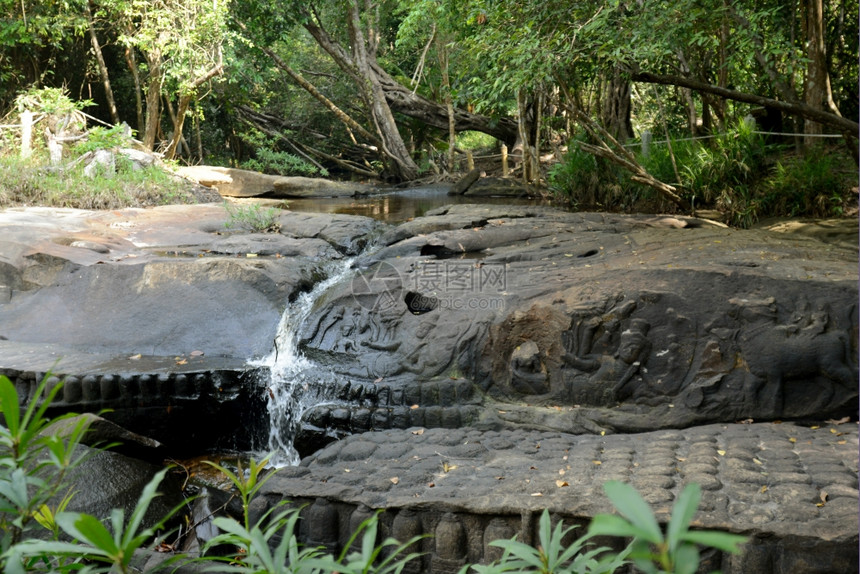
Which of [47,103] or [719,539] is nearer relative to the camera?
[719,539]

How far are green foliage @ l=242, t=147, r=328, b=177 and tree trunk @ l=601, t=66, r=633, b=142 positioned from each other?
9.50 m

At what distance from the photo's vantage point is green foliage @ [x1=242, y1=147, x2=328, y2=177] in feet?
62.3

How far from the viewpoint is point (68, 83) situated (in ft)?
57.2

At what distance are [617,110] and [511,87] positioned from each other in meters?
5.40

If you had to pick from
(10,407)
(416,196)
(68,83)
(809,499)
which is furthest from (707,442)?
(68,83)

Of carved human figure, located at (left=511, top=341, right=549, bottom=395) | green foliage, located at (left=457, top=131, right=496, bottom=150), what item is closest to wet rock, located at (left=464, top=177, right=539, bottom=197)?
carved human figure, located at (left=511, top=341, right=549, bottom=395)

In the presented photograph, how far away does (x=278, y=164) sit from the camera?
19375mm

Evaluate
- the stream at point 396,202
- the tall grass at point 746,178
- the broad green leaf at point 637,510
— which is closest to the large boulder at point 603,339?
the tall grass at point 746,178

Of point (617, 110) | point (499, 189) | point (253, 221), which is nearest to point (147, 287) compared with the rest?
point (253, 221)

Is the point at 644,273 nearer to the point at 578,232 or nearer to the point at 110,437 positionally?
the point at 578,232

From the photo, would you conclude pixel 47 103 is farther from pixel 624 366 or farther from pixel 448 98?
pixel 624 366

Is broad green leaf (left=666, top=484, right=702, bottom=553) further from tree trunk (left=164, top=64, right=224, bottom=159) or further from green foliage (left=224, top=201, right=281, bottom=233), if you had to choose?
tree trunk (left=164, top=64, right=224, bottom=159)

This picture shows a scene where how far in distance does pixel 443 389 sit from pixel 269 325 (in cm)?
180

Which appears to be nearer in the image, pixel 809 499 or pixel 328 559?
pixel 328 559
